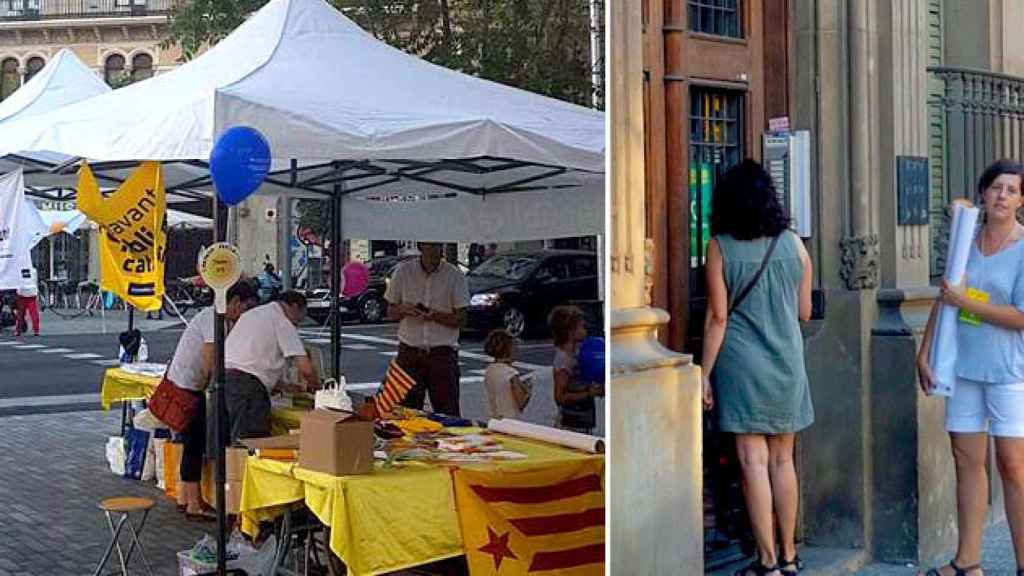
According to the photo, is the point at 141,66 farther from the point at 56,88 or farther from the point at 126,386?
the point at 126,386

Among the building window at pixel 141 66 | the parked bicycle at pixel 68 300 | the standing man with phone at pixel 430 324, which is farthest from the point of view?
the parked bicycle at pixel 68 300

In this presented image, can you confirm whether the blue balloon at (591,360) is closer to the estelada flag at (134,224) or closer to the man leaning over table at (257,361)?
the man leaning over table at (257,361)

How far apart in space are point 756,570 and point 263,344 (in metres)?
3.49

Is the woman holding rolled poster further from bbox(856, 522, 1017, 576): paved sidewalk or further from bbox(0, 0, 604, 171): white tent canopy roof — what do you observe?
bbox(0, 0, 604, 171): white tent canopy roof

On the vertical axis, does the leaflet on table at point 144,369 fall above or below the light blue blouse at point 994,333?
below

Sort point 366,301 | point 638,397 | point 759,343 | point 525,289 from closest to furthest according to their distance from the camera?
1. point 638,397
2. point 759,343
3. point 366,301
4. point 525,289

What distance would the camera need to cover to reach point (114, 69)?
500 inches

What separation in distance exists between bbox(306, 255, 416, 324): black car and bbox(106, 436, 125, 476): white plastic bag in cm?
171

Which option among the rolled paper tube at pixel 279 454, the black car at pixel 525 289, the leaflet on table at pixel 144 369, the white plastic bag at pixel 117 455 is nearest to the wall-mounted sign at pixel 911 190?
the rolled paper tube at pixel 279 454

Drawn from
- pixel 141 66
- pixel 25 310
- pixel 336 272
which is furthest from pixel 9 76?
pixel 25 310

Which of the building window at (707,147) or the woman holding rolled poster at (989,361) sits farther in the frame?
the building window at (707,147)

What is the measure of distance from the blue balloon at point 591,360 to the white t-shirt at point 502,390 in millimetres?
632

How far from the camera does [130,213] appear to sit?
23.8ft

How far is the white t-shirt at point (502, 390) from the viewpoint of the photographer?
25.5 ft
